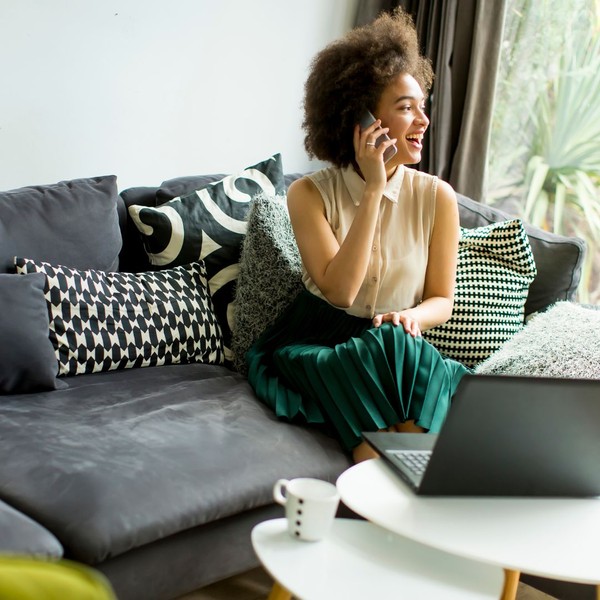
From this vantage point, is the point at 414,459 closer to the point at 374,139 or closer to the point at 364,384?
the point at 364,384

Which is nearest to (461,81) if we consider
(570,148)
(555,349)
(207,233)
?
(570,148)

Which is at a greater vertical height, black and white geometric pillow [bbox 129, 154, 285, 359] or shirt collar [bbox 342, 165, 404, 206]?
shirt collar [bbox 342, 165, 404, 206]

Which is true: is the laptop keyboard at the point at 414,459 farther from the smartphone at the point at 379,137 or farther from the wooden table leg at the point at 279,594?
the smartphone at the point at 379,137

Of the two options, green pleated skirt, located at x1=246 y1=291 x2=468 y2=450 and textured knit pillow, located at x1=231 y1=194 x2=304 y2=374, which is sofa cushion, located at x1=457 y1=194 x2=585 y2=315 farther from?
textured knit pillow, located at x1=231 y1=194 x2=304 y2=374

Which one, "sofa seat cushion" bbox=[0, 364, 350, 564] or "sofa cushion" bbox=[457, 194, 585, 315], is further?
"sofa cushion" bbox=[457, 194, 585, 315]

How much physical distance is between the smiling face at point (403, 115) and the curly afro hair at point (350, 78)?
0.02m

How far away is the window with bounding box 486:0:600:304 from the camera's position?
125 inches

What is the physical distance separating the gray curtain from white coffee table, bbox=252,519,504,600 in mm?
2210

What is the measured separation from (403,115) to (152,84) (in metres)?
1.01

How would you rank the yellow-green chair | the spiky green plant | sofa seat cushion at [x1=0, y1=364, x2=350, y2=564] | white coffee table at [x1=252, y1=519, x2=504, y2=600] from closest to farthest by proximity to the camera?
the yellow-green chair < white coffee table at [x1=252, y1=519, x2=504, y2=600] < sofa seat cushion at [x1=0, y1=364, x2=350, y2=564] < the spiky green plant

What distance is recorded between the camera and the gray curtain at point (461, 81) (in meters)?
3.23

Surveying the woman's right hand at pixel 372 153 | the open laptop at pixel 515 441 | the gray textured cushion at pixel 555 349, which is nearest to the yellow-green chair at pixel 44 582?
the open laptop at pixel 515 441

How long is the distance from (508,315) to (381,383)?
62 cm

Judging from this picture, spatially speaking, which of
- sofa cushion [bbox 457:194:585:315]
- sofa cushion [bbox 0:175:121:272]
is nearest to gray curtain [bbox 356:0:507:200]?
sofa cushion [bbox 457:194:585:315]
